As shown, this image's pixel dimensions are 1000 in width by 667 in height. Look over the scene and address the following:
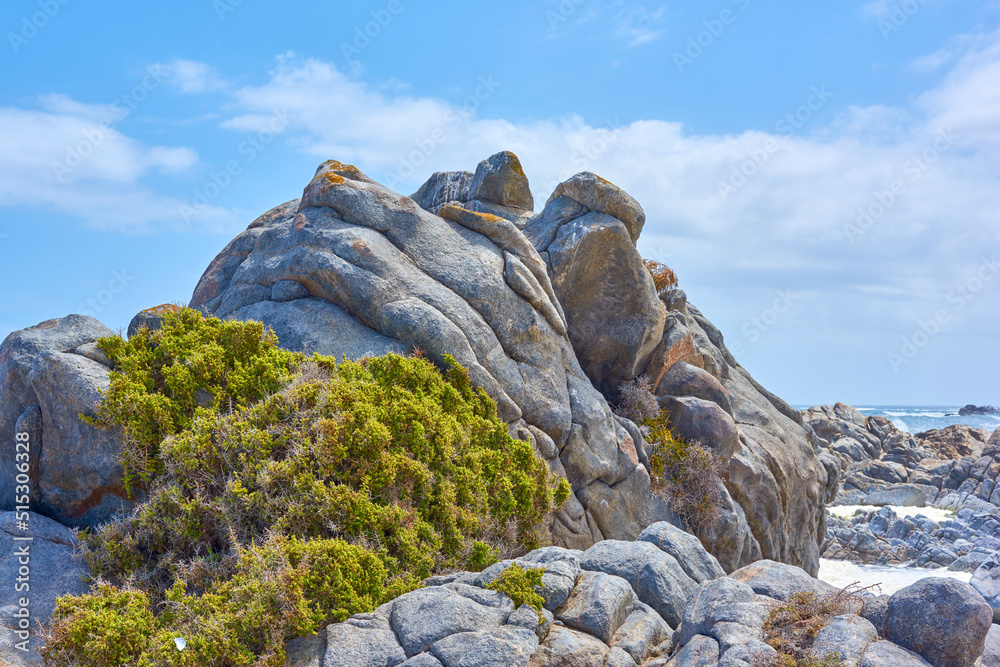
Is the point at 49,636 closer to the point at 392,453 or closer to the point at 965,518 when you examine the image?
the point at 392,453

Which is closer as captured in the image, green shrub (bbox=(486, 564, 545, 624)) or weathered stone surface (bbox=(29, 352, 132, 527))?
green shrub (bbox=(486, 564, 545, 624))

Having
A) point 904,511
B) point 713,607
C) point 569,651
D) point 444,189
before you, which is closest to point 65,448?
A: point 569,651

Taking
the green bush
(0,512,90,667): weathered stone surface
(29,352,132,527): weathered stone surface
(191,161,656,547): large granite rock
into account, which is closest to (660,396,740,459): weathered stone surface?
(191,161,656,547): large granite rock

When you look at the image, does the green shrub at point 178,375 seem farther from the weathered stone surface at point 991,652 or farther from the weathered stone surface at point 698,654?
the weathered stone surface at point 991,652

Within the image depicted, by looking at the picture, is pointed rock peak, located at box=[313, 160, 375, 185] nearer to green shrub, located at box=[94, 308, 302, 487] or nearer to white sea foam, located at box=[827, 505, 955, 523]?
green shrub, located at box=[94, 308, 302, 487]

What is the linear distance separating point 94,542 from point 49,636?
2.33 metres

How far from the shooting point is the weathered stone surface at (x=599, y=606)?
9.96 meters

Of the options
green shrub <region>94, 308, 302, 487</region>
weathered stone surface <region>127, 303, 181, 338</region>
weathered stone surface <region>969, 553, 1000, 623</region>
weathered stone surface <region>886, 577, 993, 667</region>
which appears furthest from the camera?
weathered stone surface <region>127, 303, 181, 338</region>

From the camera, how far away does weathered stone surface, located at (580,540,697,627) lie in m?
11.0

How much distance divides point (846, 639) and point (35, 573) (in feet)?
40.2

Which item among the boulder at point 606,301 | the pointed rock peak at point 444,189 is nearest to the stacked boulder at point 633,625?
the boulder at point 606,301

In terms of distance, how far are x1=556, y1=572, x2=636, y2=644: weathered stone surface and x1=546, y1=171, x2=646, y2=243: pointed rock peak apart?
1488 cm

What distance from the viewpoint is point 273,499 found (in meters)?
11.0

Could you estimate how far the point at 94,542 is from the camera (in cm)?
1140
